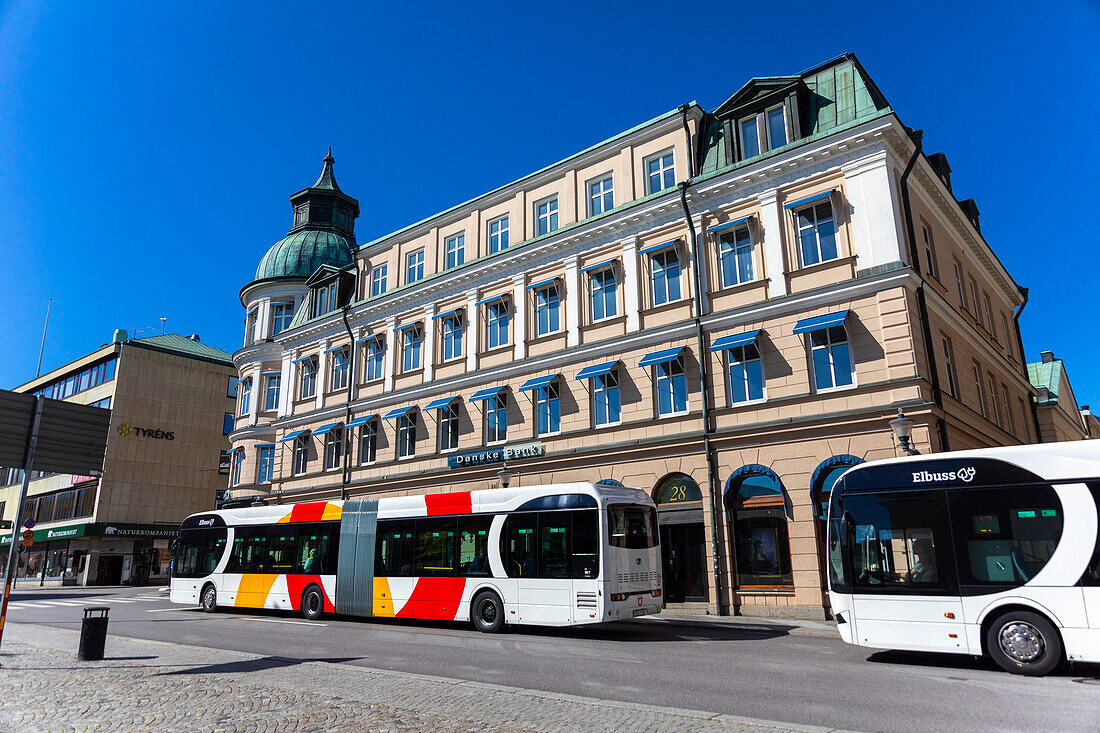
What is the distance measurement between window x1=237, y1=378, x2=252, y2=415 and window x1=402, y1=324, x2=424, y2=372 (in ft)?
43.7

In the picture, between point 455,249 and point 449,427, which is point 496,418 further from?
point 455,249

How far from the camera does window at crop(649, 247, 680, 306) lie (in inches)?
941

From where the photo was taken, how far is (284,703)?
824cm

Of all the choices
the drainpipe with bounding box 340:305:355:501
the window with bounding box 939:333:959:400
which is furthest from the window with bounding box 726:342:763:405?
the drainpipe with bounding box 340:305:355:501

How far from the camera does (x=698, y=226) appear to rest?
926 inches

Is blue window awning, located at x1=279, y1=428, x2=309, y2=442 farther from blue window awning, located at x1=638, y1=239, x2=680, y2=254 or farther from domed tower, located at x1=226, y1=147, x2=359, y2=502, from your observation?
blue window awning, located at x1=638, y1=239, x2=680, y2=254

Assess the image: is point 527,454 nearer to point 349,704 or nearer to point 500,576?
point 500,576

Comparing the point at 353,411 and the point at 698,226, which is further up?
the point at 698,226

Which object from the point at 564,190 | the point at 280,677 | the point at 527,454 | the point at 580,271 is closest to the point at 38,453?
the point at 280,677

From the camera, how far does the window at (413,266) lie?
33.9 metres

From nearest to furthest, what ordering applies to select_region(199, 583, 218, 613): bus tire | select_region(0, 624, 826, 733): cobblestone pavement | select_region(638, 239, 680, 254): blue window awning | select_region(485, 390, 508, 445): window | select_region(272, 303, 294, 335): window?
1. select_region(0, 624, 826, 733): cobblestone pavement
2. select_region(199, 583, 218, 613): bus tire
3. select_region(638, 239, 680, 254): blue window awning
4. select_region(485, 390, 508, 445): window
5. select_region(272, 303, 294, 335): window

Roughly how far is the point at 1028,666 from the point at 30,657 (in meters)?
16.7

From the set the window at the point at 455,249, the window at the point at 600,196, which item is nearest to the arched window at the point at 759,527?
the window at the point at 600,196

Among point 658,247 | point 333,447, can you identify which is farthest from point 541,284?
point 333,447
